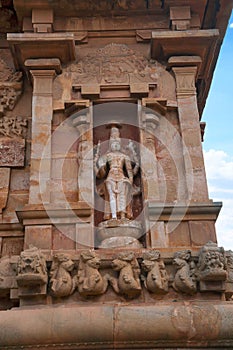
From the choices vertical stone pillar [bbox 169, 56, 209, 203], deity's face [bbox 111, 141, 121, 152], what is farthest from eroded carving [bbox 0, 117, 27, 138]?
vertical stone pillar [bbox 169, 56, 209, 203]

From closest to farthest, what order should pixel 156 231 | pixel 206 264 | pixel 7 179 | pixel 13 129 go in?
pixel 206 264
pixel 156 231
pixel 7 179
pixel 13 129

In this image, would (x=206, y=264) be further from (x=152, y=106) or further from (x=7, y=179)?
(x=7, y=179)

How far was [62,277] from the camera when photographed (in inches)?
197

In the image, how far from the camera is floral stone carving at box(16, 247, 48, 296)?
16.0ft

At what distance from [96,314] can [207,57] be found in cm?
441

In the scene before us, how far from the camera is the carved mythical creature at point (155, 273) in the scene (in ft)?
16.4

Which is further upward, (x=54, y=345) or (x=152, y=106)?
(x=152, y=106)

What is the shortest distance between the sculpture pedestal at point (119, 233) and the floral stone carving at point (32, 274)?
0.90m


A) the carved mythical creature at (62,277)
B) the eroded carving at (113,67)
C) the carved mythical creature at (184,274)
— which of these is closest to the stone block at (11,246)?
the carved mythical creature at (62,277)

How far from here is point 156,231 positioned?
5.61m

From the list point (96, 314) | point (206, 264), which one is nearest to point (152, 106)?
point (206, 264)

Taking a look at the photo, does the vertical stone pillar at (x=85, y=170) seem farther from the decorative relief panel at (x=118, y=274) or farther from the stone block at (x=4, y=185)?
the stone block at (x=4, y=185)

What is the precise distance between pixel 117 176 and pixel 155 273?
161cm

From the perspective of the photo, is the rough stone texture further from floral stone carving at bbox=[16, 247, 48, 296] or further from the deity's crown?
the deity's crown
